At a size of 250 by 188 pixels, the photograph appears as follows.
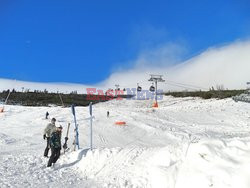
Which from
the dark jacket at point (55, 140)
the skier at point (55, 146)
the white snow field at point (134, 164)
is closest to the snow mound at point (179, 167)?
the white snow field at point (134, 164)

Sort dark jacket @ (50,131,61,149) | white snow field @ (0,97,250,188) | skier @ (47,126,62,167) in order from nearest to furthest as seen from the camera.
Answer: white snow field @ (0,97,250,188) < skier @ (47,126,62,167) < dark jacket @ (50,131,61,149)

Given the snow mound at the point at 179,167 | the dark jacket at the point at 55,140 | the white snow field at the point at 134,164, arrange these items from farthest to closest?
the dark jacket at the point at 55,140, the white snow field at the point at 134,164, the snow mound at the point at 179,167

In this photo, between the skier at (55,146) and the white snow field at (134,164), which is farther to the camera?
the skier at (55,146)

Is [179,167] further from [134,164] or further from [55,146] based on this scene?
[55,146]

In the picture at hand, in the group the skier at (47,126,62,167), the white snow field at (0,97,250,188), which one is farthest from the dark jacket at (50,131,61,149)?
the white snow field at (0,97,250,188)

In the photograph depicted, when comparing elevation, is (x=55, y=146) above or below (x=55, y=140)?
below

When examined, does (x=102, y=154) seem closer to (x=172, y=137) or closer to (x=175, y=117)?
(x=172, y=137)

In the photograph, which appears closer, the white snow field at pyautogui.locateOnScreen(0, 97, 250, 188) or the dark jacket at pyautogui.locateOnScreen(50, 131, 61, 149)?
the white snow field at pyautogui.locateOnScreen(0, 97, 250, 188)

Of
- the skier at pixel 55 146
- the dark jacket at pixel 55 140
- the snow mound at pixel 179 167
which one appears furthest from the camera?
the dark jacket at pixel 55 140

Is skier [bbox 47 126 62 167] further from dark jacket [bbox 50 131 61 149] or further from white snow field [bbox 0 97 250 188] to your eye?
white snow field [bbox 0 97 250 188]

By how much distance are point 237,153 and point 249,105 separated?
34979 mm

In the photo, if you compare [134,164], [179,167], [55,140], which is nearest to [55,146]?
[55,140]

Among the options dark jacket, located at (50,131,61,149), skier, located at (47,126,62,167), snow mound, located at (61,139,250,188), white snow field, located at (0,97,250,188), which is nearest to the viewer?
snow mound, located at (61,139,250,188)

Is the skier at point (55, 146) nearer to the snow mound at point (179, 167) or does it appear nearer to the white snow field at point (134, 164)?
the white snow field at point (134, 164)
